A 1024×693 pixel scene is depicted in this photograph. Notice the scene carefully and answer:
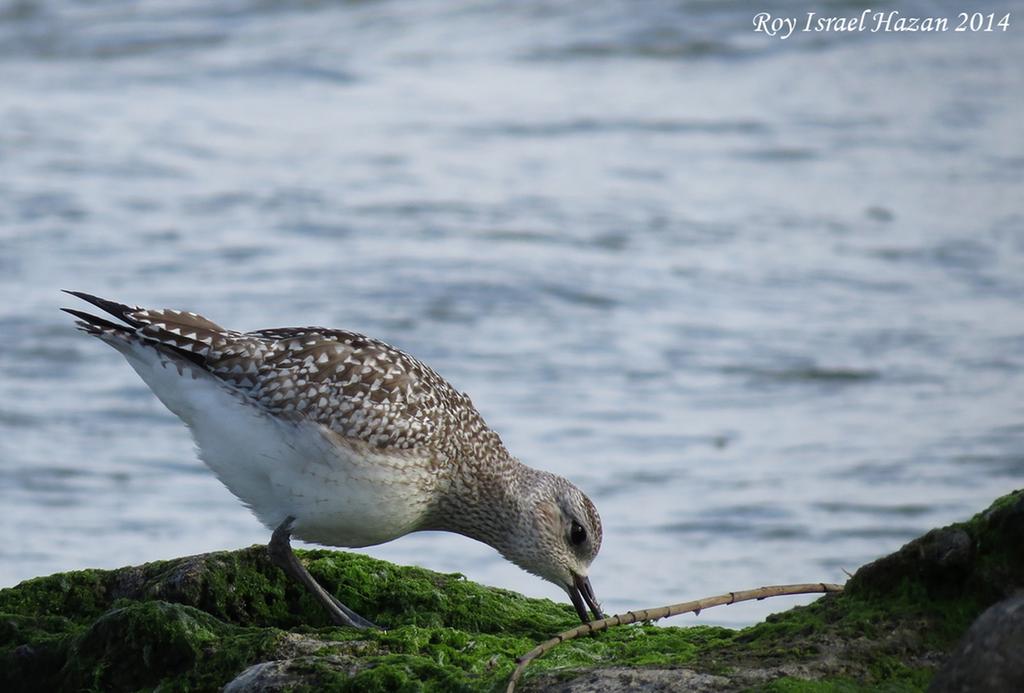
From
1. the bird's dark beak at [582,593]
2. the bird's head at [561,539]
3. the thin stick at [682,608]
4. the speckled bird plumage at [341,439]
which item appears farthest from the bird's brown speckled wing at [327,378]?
the thin stick at [682,608]

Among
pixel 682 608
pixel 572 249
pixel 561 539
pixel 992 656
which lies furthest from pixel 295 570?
pixel 572 249

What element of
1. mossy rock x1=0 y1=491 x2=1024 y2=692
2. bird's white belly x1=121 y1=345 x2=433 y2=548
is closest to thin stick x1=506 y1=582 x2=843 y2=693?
mossy rock x1=0 y1=491 x2=1024 y2=692

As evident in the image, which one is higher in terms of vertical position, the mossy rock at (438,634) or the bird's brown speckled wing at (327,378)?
the bird's brown speckled wing at (327,378)

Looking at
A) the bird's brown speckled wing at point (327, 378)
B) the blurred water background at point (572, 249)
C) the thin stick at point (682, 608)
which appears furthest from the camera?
the blurred water background at point (572, 249)

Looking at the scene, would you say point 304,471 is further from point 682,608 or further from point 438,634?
point 682,608

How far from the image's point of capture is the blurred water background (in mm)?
12266

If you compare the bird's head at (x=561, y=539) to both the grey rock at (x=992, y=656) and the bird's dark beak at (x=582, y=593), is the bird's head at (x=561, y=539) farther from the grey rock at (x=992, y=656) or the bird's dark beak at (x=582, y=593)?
the grey rock at (x=992, y=656)

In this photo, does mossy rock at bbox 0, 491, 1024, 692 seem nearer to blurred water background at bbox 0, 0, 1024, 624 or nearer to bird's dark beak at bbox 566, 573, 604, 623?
bird's dark beak at bbox 566, 573, 604, 623

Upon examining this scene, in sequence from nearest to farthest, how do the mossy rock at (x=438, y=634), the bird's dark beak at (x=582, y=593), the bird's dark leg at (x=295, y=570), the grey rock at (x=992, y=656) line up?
the grey rock at (x=992, y=656) < the mossy rock at (x=438, y=634) < the bird's dark leg at (x=295, y=570) < the bird's dark beak at (x=582, y=593)

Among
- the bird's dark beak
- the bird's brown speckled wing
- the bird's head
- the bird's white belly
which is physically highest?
the bird's brown speckled wing

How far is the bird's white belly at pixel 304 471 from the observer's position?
734 centimetres

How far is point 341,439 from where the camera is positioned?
742cm

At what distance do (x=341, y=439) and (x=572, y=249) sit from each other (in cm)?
1059

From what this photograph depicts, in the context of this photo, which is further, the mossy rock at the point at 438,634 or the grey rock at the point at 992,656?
the mossy rock at the point at 438,634
